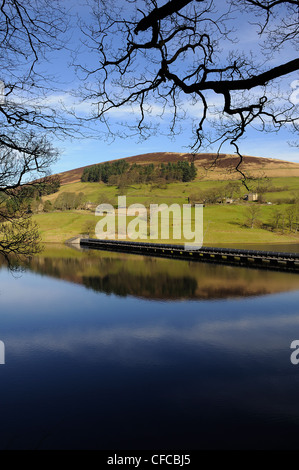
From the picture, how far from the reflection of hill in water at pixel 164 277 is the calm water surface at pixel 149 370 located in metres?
0.56

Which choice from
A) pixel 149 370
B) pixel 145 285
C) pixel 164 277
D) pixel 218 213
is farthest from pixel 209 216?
pixel 149 370

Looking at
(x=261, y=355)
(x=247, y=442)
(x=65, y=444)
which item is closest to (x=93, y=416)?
(x=65, y=444)

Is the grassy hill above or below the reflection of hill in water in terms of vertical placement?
above

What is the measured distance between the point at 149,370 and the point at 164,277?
80.2 ft

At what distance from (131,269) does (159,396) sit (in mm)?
33046

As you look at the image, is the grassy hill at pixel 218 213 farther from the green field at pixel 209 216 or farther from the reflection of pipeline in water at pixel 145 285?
the reflection of pipeline in water at pixel 145 285

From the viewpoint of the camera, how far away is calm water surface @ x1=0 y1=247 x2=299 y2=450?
1130 centimetres

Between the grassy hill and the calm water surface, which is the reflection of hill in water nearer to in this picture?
the calm water surface

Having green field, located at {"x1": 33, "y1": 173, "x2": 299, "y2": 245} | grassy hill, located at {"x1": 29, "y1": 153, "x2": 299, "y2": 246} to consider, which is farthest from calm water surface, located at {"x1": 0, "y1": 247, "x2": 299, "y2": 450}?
green field, located at {"x1": 33, "y1": 173, "x2": 299, "y2": 245}

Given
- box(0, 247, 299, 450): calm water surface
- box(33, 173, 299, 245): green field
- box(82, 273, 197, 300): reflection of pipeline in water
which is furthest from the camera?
box(33, 173, 299, 245): green field

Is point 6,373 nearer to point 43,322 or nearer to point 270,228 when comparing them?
point 43,322

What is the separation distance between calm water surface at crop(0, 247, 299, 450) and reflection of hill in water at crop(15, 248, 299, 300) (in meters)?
0.56

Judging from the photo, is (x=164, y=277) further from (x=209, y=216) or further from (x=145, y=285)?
(x=209, y=216)

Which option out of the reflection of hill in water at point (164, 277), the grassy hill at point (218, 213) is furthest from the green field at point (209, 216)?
the reflection of hill in water at point (164, 277)
